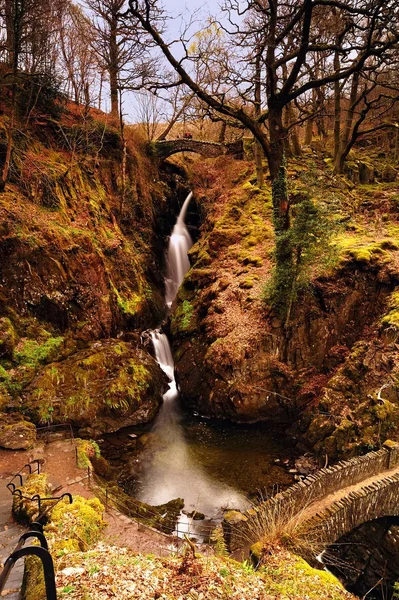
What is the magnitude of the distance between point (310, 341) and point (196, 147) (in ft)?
50.9

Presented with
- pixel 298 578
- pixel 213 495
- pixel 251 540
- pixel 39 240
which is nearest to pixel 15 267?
pixel 39 240

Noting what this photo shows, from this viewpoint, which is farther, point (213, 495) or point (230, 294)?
point (230, 294)

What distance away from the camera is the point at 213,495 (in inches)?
375

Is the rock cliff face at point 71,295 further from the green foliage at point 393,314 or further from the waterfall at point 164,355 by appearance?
the green foliage at point 393,314

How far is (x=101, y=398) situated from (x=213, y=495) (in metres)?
4.85

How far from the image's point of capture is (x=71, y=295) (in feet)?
43.8

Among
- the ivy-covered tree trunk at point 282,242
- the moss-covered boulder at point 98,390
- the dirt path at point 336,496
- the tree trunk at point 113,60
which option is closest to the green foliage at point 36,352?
the moss-covered boulder at point 98,390

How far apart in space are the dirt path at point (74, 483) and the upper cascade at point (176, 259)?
416 inches

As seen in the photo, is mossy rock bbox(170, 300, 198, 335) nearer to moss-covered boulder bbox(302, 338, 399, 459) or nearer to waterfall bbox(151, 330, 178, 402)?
→ waterfall bbox(151, 330, 178, 402)

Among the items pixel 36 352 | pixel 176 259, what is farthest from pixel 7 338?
pixel 176 259

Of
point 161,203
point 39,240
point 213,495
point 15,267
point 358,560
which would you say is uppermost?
point 161,203

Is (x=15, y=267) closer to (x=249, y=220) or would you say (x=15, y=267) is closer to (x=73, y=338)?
(x=73, y=338)

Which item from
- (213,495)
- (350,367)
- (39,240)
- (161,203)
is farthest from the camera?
(161,203)

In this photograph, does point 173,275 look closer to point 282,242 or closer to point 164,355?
point 164,355
